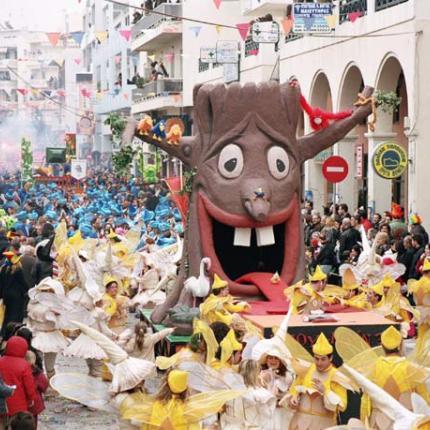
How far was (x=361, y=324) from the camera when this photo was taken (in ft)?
44.8

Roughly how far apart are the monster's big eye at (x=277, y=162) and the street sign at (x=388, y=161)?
7.61m

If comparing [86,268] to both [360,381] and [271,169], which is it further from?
[360,381]

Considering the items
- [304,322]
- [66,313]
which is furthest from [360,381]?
[66,313]

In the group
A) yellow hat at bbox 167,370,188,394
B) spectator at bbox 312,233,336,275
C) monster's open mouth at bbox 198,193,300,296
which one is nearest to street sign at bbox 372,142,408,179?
spectator at bbox 312,233,336,275

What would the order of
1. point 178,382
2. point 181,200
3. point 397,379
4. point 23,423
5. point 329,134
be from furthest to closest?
point 181,200, point 329,134, point 397,379, point 178,382, point 23,423


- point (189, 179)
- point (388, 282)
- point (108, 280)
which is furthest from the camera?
point (189, 179)

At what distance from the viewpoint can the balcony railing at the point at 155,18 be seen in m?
50.8

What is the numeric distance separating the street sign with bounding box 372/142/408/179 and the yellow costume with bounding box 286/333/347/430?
14.1m

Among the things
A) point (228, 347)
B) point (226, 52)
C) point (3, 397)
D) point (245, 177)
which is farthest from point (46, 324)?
point (226, 52)

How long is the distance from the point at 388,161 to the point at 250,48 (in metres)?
16.4

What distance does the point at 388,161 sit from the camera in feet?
78.8

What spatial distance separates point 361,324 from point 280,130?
144 inches

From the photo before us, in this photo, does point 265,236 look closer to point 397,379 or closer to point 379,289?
point 379,289

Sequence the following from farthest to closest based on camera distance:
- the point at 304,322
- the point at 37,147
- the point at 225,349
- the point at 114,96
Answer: the point at 37,147 < the point at 114,96 < the point at 304,322 < the point at 225,349
